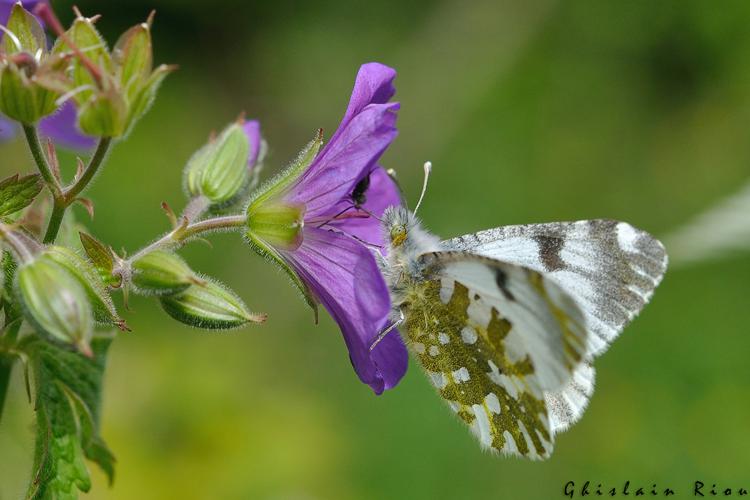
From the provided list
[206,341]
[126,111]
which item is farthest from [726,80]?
[126,111]

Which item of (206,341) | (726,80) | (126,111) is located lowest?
(206,341)

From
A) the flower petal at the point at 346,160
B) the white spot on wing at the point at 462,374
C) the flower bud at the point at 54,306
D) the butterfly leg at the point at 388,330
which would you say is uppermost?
the flower petal at the point at 346,160

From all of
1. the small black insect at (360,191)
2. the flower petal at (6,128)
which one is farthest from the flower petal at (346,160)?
the flower petal at (6,128)

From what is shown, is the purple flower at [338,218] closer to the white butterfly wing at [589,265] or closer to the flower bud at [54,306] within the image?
the white butterfly wing at [589,265]

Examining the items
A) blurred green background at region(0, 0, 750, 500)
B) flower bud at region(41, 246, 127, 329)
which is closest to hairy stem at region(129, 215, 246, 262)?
flower bud at region(41, 246, 127, 329)

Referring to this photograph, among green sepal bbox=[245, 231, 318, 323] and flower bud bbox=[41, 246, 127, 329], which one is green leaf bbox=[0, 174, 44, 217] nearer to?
flower bud bbox=[41, 246, 127, 329]

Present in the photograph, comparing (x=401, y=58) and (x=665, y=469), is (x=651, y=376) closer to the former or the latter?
(x=665, y=469)
